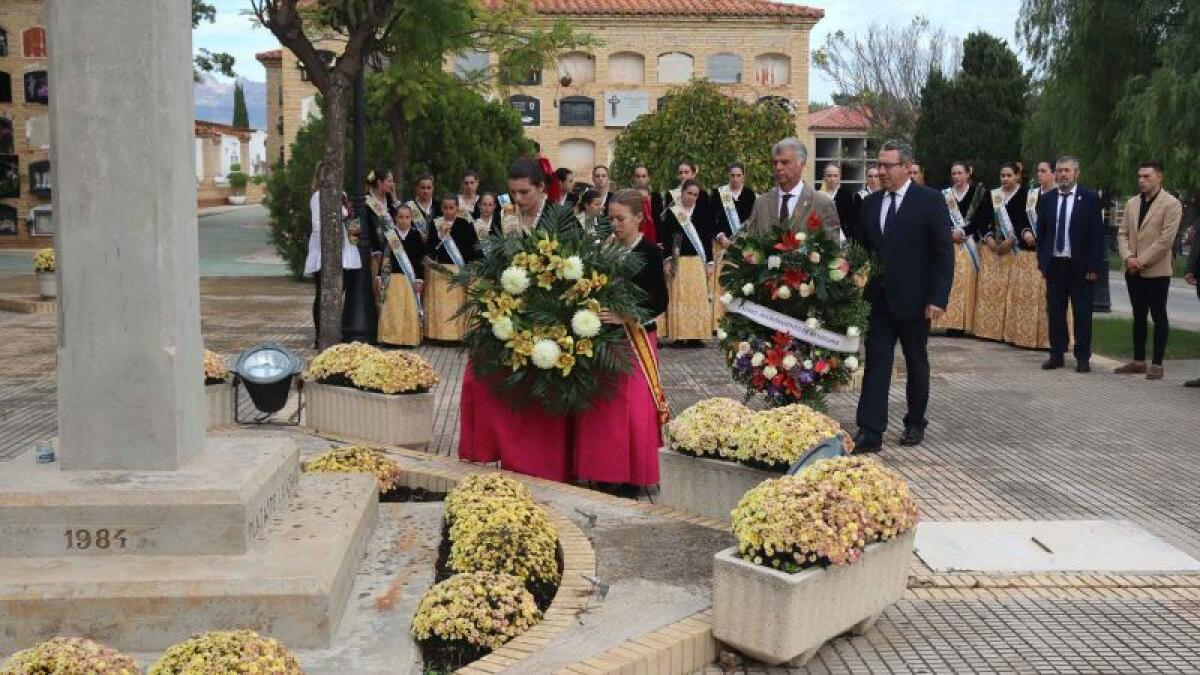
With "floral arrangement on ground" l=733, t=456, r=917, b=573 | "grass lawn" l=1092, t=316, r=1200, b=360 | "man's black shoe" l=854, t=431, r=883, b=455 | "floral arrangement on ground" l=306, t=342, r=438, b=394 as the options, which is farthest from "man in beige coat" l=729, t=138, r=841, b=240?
"grass lawn" l=1092, t=316, r=1200, b=360

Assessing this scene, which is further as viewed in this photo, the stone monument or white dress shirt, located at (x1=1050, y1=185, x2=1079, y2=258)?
white dress shirt, located at (x1=1050, y1=185, x2=1079, y2=258)

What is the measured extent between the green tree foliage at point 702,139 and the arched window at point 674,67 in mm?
19421

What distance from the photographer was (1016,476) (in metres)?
9.28

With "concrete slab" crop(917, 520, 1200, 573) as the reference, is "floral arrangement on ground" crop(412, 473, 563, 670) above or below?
above

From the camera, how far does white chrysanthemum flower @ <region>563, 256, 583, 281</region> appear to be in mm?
7949

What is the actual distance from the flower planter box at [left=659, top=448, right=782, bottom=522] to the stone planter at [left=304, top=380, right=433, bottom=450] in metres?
2.41

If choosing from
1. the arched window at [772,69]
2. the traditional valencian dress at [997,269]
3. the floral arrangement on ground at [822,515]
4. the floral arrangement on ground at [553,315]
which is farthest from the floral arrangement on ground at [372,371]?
the arched window at [772,69]

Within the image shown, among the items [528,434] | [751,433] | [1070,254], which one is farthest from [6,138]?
[751,433]

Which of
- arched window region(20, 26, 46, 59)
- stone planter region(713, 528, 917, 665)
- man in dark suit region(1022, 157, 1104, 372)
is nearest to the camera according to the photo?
stone planter region(713, 528, 917, 665)

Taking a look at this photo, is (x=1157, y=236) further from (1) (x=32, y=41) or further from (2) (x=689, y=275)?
(1) (x=32, y=41)

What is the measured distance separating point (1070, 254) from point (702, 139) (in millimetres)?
21484

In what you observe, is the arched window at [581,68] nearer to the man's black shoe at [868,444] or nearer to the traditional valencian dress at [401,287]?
the traditional valencian dress at [401,287]

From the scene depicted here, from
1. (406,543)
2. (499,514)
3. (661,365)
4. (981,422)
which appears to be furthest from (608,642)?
(661,365)

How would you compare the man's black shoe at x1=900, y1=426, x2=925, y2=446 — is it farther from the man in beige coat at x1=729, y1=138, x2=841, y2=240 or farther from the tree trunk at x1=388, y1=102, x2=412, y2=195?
the tree trunk at x1=388, y1=102, x2=412, y2=195
